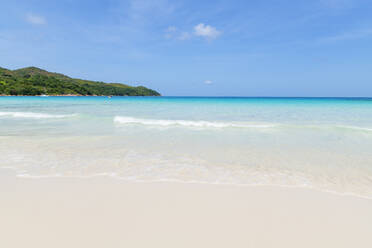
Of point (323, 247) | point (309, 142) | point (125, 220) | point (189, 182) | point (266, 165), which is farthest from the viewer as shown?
point (309, 142)

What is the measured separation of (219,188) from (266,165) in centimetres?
220

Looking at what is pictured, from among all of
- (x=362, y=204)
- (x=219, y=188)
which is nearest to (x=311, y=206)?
(x=362, y=204)

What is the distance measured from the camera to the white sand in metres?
2.56

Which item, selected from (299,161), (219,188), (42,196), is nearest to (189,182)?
(219,188)

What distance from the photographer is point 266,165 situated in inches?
219

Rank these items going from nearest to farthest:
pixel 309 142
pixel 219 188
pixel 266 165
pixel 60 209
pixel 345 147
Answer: pixel 60 209
pixel 219 188
pixel 266 165
pixel 345 147
pixel 309 142

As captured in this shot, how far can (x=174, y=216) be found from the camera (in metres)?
3.05

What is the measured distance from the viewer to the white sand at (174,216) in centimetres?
256

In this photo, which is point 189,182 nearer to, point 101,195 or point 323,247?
point 101,195

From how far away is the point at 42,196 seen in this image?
11.9ft

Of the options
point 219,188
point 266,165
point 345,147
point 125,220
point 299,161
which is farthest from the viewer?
point 345,147

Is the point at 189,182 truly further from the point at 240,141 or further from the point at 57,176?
the point at 240,141

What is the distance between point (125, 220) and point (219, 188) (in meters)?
2.01

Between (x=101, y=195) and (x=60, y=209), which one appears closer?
(x=60, y=209)
